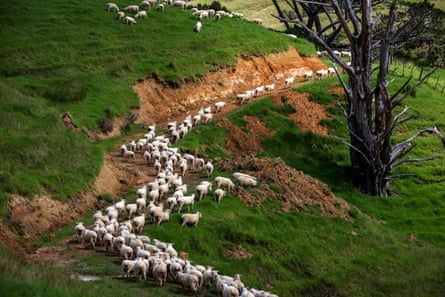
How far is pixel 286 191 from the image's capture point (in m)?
31.7

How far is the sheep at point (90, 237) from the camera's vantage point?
24.9 meters

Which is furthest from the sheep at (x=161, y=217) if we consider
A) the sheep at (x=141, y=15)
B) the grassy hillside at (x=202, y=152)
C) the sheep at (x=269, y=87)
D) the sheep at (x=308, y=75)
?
the sheep at (x=141, y=15)

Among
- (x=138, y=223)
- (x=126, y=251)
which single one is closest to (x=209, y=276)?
(x=126, y=251)

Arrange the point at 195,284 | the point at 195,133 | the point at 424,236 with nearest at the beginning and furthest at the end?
the point at 195,284
the point at 424,236
the point at 195,133

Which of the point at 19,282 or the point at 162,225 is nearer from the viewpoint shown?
the point at 19,282

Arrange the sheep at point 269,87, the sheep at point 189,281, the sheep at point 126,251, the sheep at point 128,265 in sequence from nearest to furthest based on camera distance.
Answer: the sheep at point 189,281 < the sheep at point 128,265 < the sheep at point 126,251 < the sheep at point 269,87

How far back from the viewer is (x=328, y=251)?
2919cm

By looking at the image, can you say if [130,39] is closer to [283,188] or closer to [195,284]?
[283,188]

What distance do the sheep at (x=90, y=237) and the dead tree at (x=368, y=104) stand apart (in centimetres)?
1748

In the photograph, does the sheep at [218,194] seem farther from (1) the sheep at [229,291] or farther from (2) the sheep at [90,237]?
(1) the sheep at [229,291]

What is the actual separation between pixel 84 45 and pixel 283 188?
968 inches

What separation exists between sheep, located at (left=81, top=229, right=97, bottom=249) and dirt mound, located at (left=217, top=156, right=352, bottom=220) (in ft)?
23.7

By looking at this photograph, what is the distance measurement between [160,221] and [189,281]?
17.1 ft

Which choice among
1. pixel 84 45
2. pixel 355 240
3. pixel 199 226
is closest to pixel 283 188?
pixel 355 240
